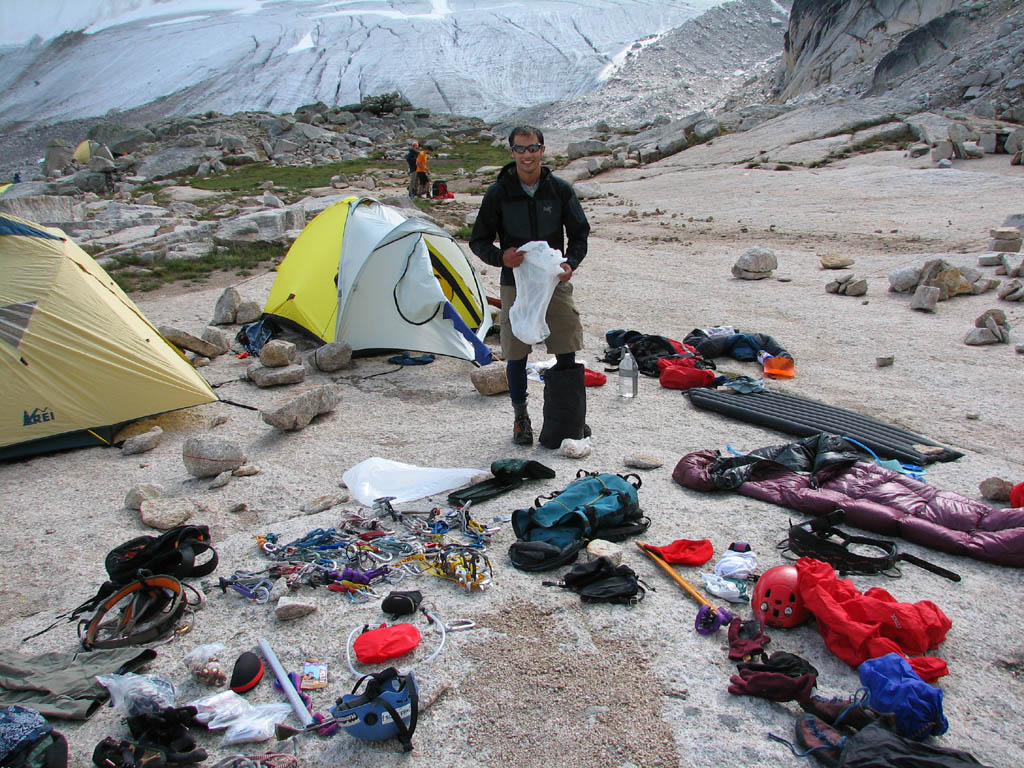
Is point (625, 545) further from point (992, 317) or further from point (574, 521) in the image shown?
point (992, 317)

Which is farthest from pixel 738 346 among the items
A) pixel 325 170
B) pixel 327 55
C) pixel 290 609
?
pixel 327 55

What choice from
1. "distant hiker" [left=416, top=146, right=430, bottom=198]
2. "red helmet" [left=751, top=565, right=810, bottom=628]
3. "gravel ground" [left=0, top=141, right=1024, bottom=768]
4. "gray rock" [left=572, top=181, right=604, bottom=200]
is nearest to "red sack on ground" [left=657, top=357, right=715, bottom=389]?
"gravel ground" [left=0, top=141, right=1024, bottom=768]

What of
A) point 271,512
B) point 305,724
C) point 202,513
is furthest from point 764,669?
point 202,513

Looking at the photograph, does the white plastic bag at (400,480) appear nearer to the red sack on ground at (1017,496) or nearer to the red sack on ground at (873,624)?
the red sack on ground at (873,624)

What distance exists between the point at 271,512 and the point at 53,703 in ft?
6.56

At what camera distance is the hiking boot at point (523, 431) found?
18.4 feet

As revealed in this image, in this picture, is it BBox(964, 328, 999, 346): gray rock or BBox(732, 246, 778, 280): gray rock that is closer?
BBox(964, 328, 999, 346): gray rock

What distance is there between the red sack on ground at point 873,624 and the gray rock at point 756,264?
8.46 meters

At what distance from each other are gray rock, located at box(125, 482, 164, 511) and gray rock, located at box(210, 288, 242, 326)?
491 cm

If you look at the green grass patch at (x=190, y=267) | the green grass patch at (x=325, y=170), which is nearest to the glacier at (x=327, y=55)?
the green grass patch at (x=325, y=170)

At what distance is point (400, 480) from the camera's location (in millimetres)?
5047

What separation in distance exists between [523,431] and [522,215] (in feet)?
5.60

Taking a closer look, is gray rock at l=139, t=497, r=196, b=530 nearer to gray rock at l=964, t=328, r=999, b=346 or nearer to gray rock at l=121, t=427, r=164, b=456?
gray rock at l=121, t=427, r=164, b=456

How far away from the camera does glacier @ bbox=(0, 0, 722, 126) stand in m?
63.8
